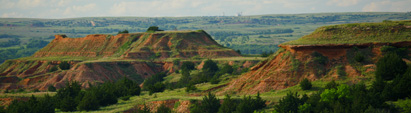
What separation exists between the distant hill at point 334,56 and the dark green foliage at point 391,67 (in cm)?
216

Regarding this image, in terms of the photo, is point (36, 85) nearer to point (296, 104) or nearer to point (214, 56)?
point (214, 56)

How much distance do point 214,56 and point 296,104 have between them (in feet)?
202

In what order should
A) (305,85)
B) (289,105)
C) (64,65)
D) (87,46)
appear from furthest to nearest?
1. (87,46)
2. (64,65)
3. (305,85)
4. (289,105)

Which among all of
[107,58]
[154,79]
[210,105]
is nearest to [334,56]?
[210,105]

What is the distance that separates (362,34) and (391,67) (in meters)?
7.93

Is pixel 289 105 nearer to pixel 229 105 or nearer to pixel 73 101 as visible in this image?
pixel 229 105

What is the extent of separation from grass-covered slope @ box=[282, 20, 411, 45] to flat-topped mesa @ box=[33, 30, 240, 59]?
50599 millimetres

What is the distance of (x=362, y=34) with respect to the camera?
47531mm

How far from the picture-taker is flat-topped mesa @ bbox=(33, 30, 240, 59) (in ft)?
332

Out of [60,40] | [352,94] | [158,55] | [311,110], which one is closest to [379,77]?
[352,94]

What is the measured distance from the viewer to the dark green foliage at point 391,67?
40.0 metres

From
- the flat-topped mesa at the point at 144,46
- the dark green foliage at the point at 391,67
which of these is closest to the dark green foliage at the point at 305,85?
the dark green foliage at the point at 391,67

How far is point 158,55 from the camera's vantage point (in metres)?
101

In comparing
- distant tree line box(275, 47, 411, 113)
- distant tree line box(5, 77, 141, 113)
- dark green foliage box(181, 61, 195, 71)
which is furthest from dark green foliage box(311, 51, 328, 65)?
dark green foliage box(181, 61, 195, 71)
